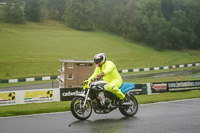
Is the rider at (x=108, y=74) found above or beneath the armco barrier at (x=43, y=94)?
above

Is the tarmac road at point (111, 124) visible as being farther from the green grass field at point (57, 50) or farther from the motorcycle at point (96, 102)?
the green grass field at point (57, 50)

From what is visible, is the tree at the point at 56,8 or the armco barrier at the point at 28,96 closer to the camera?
the armco barrier at the point at 28,96

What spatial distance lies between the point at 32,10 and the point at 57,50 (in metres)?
18.7

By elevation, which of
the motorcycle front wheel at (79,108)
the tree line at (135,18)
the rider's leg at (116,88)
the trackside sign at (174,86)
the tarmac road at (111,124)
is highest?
the tree line at (135,18)

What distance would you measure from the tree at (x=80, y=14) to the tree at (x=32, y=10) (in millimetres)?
8277

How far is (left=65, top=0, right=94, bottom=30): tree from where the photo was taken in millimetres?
80619

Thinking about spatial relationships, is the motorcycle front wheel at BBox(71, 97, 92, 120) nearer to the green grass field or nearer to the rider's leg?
the rider's leg

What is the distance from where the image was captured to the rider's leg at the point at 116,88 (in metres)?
9.83

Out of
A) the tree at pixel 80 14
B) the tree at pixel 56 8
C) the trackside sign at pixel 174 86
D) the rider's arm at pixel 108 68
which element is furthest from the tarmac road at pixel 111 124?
the tree at pixel 56 8

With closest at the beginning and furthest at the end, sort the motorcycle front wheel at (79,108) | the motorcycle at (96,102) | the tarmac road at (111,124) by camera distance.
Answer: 1. the tarmac road at (111,124)
2. the motorcycle front wheel at (79,108)
3. the motorcycle at (96,102)

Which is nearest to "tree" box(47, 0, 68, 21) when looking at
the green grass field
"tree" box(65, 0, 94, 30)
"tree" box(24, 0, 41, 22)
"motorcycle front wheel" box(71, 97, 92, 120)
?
the green grass field

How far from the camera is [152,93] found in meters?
21.2

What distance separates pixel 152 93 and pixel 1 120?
43.4ft

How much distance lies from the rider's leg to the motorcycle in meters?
0.13
